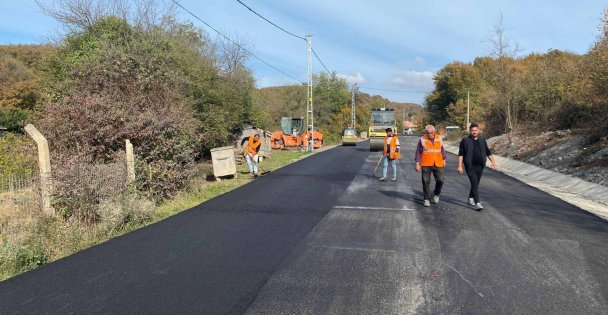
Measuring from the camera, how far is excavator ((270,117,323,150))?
1421 inches

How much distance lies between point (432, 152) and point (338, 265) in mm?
5128

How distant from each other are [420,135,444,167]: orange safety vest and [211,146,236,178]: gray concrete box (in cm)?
695

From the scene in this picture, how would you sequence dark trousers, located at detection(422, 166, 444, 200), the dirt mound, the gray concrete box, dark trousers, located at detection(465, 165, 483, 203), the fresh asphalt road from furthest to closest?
1. the gray concrete box
2. the dirt mound
3. dark trousers, located at detection(422, 166, 444, 200)
4. dark trousers, located at detection(465, 165, 483, 203)
5. the fresh asphalt road

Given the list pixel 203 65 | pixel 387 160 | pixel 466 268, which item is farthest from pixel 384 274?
pixel 203 65

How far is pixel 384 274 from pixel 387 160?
9452mm

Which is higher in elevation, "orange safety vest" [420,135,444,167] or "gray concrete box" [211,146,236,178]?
"orange safety vest" [420,135,444,167]

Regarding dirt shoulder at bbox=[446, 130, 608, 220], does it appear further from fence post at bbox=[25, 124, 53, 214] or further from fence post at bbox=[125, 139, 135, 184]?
fence post at bbox=[25, 124, 53, 214]

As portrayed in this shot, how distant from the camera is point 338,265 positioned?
Answer: 561 centimetres

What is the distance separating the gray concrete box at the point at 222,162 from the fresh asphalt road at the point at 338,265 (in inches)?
203

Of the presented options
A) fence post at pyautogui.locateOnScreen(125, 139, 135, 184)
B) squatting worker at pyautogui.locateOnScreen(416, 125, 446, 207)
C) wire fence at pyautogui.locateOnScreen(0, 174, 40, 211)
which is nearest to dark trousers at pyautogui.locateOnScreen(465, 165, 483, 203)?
squatting worker at pyautogui.locateOnScreen(416, 125, 446, 207)

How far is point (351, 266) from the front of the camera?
5.57 m

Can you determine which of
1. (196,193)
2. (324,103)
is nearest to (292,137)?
(196,193)

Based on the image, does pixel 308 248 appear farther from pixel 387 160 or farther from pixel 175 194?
pixel 387 160

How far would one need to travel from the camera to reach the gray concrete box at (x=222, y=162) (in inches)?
577
